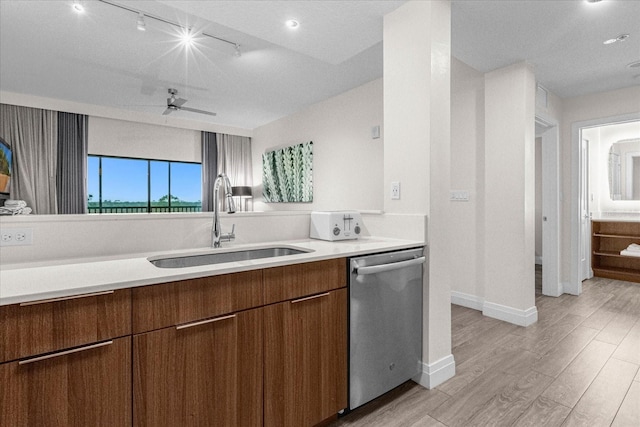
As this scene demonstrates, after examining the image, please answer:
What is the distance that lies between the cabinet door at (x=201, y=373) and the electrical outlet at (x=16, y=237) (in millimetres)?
791

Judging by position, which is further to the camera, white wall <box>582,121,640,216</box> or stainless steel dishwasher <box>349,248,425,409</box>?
white wall <box>582,121,640,216</box>

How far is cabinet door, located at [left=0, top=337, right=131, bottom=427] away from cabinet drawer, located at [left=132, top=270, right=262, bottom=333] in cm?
9

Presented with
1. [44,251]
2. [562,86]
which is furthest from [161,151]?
[562,86]

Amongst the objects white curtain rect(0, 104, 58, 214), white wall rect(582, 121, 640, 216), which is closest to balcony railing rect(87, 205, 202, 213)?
white curtain rect(0, 104, 58, 214)

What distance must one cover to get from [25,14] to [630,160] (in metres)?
7.18

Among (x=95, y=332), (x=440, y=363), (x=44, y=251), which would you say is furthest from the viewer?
(x=440, y=363)

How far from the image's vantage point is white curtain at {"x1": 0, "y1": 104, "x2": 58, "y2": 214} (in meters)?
4.53

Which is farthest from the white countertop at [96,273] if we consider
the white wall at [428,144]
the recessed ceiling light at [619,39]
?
the recessed ceiling light at [619,39]

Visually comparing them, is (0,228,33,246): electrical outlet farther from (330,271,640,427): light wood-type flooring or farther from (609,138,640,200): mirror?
(609,138,640,200): mirror

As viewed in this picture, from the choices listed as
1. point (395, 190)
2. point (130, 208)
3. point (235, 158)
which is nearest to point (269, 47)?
point (395, 190)

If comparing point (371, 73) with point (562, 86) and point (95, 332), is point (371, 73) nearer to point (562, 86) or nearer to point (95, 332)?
point (562, 86)

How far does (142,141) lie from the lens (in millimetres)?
5602

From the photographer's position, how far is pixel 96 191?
5.32 m

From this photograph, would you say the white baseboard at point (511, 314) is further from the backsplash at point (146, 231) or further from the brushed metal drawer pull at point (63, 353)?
the brushed metal drawer pull at point (63, 353)
